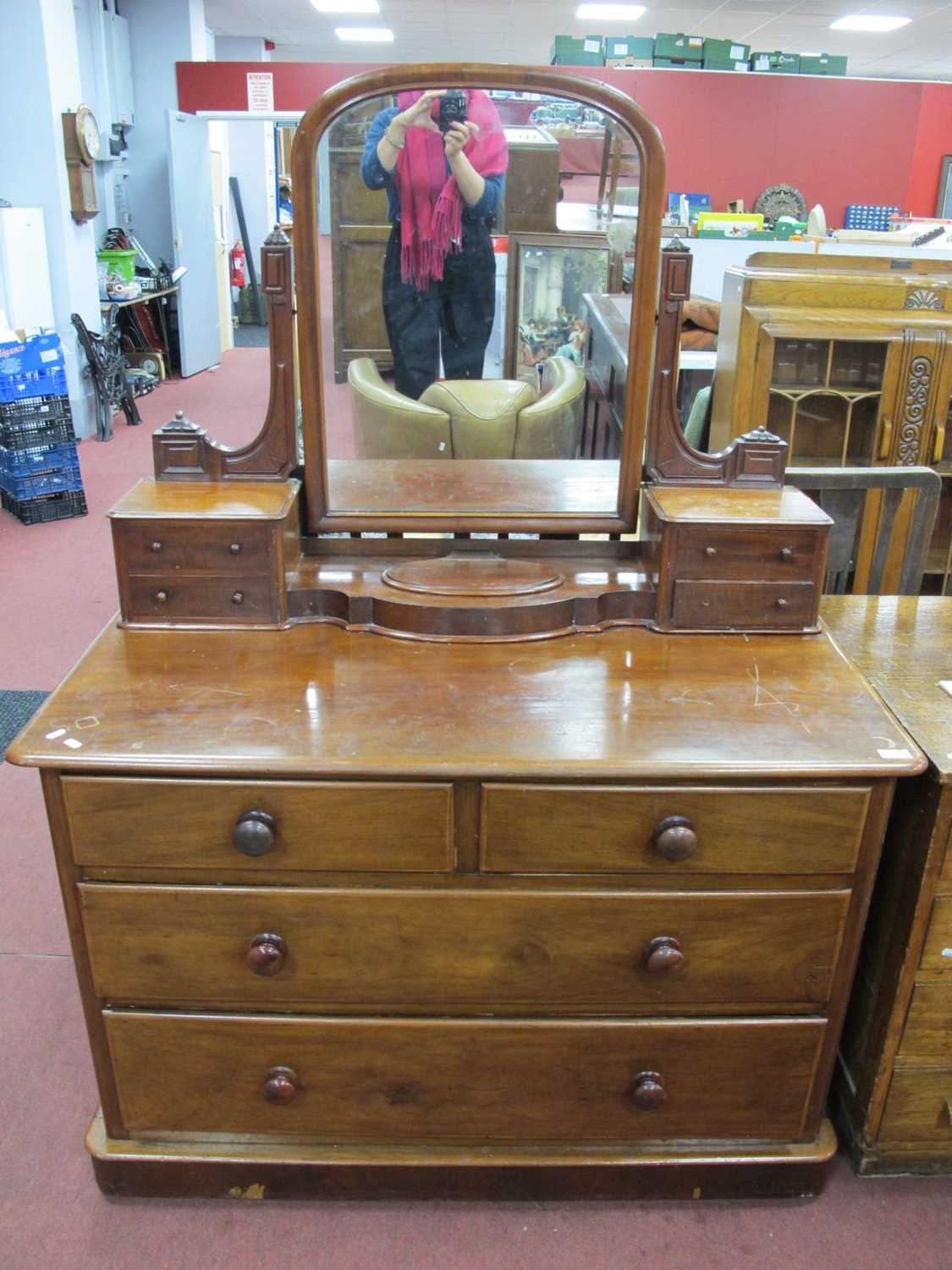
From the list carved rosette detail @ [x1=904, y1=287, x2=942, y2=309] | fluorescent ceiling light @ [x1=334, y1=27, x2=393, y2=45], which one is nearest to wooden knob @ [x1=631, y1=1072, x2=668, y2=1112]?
carved rosette detail @ [x1=904, y1=287, x2=942, y2=309]

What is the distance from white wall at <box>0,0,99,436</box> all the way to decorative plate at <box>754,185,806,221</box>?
508 cm

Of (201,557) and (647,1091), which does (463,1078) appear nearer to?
(647,1091)

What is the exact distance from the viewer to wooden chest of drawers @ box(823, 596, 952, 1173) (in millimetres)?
1496

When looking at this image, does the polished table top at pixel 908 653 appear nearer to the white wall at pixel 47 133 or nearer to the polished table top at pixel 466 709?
the polished table top at pixel 466 709

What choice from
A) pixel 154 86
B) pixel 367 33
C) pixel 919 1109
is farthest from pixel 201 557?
pixel 367 33

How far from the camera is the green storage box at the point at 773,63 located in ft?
26.3

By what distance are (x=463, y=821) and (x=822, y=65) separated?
9130 mm

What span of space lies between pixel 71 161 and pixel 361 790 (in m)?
5.89

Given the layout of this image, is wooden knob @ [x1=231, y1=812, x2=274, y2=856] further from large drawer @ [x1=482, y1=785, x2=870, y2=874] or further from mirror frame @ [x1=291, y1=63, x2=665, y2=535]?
mirror frame @ [x1=291, y1=63, x2=665, y2=535]

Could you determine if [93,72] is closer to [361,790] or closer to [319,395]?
[319,395]

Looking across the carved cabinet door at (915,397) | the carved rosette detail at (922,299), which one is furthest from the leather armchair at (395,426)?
the carved rosette detail at (922,299)

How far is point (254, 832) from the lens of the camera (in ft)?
4.50

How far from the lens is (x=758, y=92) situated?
7.88 m

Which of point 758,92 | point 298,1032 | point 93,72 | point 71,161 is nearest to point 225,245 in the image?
point 93,72
